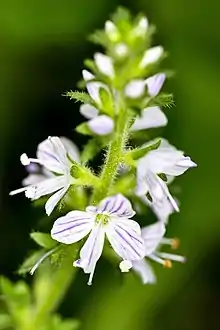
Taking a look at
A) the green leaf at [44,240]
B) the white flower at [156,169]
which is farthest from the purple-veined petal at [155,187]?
the green leaf at [44,240]

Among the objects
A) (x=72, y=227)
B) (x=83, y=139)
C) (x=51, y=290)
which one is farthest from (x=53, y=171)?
(x=83, y=139)

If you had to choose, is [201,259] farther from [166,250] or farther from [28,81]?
[28,81]

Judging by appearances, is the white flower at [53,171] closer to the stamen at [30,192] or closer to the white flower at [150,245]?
the stamen at [30,192]

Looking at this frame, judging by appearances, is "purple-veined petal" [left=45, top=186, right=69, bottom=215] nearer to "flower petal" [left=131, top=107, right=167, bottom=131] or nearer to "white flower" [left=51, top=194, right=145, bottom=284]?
"white flower" [left=51, top=194, right=145, bottom=284]

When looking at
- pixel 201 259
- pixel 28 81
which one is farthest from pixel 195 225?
pixel 28 81

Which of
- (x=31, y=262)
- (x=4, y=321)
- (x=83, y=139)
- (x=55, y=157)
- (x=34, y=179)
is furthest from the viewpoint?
(x=83, y=139)

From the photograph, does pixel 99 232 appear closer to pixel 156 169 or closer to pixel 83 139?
pixel 156 169
